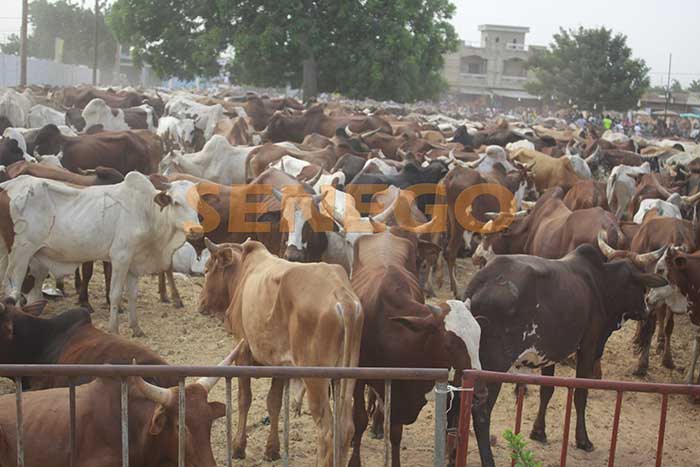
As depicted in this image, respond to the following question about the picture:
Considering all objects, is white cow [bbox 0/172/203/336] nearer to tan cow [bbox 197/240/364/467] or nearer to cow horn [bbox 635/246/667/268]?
tan cow [bbox 197/240/364/467]

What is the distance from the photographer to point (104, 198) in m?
8.71

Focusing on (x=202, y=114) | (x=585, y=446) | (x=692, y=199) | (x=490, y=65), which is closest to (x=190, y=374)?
(x=585, y=446)

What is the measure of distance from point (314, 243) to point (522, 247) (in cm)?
270

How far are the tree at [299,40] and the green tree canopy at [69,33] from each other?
40.7m

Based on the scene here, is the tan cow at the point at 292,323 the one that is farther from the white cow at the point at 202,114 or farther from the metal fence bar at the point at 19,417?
the white cow at the point at 202,114

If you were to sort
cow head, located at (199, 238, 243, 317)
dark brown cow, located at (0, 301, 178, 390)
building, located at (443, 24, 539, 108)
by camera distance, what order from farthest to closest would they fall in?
building, located at (443, 24, 539, 108) < cow head, located at (199, 238, 243, 317) < dark brown cow, located at (0, 301, 178, 390)

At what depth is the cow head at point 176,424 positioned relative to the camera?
13.9 ft

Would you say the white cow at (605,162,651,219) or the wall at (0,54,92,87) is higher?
the wall at (0,54,92,87)

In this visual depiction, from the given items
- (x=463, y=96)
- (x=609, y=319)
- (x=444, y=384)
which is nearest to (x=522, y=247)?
(x=609, y=319)

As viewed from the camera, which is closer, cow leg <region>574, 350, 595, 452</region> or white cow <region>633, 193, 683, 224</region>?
cow leg <region>574, 350, 595, 452</region>

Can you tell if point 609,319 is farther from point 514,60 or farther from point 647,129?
point 514,60

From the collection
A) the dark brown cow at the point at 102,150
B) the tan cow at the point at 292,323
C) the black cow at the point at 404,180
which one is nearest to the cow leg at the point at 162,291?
the black cow at the point at 404,180

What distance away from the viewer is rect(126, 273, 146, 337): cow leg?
8703 mm

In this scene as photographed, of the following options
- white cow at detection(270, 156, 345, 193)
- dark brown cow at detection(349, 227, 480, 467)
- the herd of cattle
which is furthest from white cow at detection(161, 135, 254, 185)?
dark brown cow at detection(349, 227, 480, 467)
